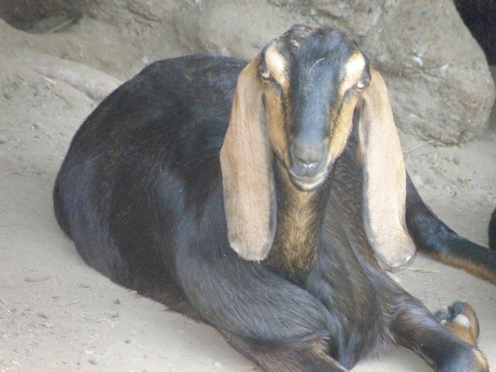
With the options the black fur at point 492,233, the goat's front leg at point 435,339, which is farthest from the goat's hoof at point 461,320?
the black fur at point 492,233

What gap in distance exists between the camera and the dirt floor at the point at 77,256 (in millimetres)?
4059

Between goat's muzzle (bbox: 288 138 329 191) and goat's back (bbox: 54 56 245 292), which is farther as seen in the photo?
goat's back (bbox: 54 56 245 292)

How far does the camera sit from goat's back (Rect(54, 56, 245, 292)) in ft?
14.9

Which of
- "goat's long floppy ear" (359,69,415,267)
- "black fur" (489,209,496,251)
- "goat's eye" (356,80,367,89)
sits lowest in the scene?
"black fur" (489,209,496,251)

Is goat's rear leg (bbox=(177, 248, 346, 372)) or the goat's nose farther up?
the goat's nose

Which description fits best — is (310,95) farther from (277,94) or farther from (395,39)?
(395,39)

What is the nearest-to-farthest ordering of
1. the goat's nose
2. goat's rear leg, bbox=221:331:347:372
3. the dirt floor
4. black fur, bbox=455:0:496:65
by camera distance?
the goat's nose, goat's rear leg, bbox=221:331:347:372, the dirt floor, black fur, bbox=455:0:496:65

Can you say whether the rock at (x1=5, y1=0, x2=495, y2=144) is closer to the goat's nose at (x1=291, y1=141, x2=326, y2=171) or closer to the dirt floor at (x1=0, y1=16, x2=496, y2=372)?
the dirt floor at (x1=0, y1=16, x2=496, y2=372)

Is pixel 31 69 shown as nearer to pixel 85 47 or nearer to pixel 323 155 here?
pixel 85 47

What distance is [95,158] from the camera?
510 cm

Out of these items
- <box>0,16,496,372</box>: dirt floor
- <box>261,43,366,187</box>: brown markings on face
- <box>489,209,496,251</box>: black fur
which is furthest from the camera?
<box>489,209,496,251</box>: black fur

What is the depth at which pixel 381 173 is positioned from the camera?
3.62m

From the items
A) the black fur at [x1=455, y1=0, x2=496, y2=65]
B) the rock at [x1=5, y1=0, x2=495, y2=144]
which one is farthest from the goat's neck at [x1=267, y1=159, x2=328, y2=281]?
the black fur at [x1=455, y1=0, x2=496, y2=65]

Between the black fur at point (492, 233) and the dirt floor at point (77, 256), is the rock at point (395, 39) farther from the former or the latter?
the black fur at point (492, 233)
